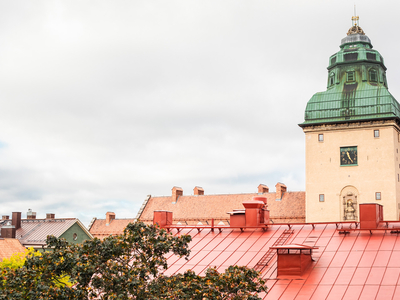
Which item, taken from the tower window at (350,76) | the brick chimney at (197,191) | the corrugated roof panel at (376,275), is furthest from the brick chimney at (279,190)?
the corrugated roof panel at (376,275)

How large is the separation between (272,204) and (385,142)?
19.2 m

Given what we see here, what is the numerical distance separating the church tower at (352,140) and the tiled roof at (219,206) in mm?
7514

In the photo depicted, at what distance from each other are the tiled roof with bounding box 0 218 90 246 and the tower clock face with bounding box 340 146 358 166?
32.5 meters

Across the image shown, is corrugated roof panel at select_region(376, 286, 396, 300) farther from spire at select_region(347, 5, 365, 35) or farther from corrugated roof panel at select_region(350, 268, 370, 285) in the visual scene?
spire at select_region(347, 5, 365, 35)

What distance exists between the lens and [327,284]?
80.7 feet

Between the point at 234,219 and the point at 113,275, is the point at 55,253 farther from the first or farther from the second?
the point at 234,219

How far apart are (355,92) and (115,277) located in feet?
176

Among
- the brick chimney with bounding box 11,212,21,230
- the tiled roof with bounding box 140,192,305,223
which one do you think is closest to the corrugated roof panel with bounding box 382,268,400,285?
the tiled roof with bounding box 140,192,305,223

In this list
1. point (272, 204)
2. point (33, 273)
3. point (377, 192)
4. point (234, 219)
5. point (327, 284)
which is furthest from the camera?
point (272, 204)

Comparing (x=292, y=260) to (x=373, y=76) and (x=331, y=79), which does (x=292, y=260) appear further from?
(x=331, y=79)

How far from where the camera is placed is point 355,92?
216ft

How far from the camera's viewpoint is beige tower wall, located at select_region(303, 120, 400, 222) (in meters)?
63.2

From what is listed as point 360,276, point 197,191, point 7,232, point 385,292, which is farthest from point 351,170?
point 385,292

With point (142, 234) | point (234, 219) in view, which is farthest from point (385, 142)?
point (142, 234)
